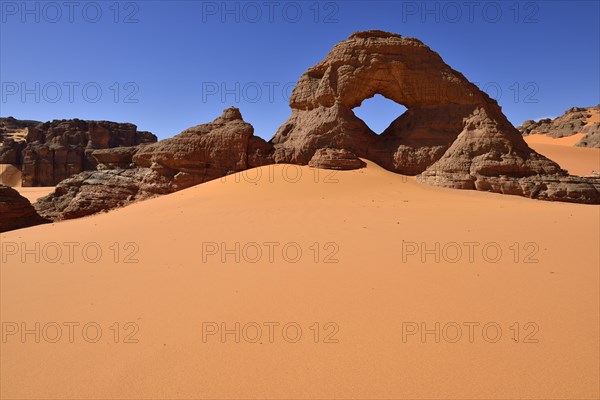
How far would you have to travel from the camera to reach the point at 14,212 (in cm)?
930

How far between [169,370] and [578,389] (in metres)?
2.16

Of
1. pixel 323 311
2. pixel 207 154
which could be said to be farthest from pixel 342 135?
pixel 323 311

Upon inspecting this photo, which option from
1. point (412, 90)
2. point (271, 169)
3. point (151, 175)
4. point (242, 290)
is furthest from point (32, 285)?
point (412, 90)

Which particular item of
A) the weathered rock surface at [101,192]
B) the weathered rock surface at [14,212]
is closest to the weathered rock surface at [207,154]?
the weathered rock surface at [101,192]

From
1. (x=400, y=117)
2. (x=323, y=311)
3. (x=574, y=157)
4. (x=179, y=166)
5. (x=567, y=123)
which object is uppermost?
(x=567, y=123)

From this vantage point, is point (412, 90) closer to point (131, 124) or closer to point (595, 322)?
point (595, 322)

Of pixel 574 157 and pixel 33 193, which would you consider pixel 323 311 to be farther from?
pixel 33 193

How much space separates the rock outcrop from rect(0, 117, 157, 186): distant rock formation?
3140 centimetres

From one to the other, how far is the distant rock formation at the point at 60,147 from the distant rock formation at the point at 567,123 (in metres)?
52.1

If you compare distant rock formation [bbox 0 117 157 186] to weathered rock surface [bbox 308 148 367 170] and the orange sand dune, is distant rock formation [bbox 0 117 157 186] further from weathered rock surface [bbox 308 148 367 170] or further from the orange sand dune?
the orange sand dune

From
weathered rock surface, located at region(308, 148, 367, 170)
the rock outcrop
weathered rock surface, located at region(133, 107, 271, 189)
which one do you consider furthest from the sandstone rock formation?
weathered rock surface, located at region(308, 148, 367, 170)

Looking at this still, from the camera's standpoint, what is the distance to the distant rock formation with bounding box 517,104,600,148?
41.9 m

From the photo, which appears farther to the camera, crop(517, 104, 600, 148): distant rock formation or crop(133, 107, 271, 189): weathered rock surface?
crop(517, 104, 600, 148): distant rock formation

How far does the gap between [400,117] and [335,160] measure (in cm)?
345
